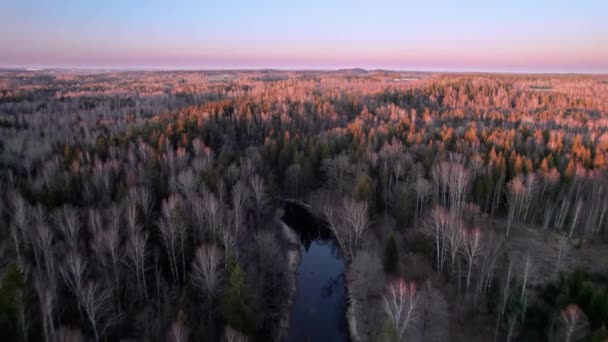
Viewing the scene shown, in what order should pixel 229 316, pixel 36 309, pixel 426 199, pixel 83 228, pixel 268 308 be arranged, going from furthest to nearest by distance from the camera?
pixel 426 199 < pixel 83 228 < pixel 268 308 < pixel 229 316 < pixel 36 309

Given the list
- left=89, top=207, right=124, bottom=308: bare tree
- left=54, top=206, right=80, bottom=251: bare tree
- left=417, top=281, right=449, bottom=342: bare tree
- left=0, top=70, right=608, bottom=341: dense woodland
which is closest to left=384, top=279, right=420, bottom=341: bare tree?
left=0, top=70, right=608, bottom=341: dense woodland

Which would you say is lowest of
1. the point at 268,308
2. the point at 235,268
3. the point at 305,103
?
the point at 268,308

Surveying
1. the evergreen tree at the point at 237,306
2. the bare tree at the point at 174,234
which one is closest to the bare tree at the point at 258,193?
the bare tree at the point at 174,234

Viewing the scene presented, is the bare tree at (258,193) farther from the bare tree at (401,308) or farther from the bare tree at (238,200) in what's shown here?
the bare tree at (401,308)

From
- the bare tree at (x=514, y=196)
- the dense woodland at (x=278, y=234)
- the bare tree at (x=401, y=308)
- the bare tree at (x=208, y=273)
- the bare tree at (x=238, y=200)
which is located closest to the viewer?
the bare tree at (x=401, y=308)

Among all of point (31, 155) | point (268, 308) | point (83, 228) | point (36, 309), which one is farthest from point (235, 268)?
point (31, 155)

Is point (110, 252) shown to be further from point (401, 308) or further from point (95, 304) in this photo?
point (401, 308)

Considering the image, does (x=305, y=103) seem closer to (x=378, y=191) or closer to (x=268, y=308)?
(x=378, y=191)
